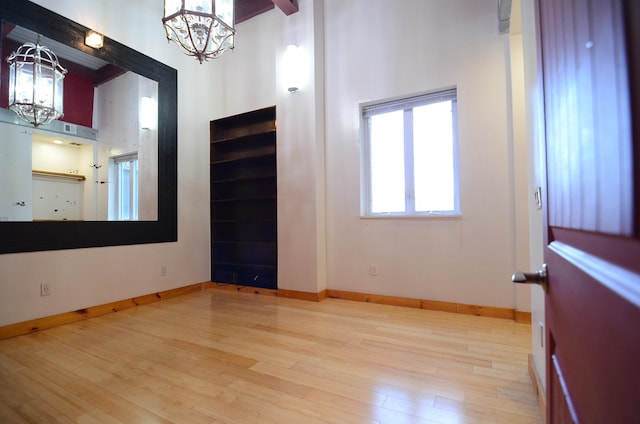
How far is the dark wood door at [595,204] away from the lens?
Answer: 0.79 feet

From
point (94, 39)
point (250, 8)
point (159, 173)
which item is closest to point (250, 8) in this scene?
point (250, 8)

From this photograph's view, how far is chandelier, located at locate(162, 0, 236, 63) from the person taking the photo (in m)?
2.21

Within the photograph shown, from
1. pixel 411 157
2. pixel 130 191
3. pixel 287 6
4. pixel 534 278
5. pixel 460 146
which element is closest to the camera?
pixel 534 278

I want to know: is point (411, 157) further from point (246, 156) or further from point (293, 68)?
point (246, 156)

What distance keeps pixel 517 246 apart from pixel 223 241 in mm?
3507

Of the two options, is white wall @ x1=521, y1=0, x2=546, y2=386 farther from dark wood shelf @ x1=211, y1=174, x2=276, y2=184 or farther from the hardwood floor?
dark wood shelf @ x1=211, y1=174, x2=276, y2=184

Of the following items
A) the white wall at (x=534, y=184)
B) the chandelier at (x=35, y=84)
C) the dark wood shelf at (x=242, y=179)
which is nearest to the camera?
the white wall at (x=534, y=184)

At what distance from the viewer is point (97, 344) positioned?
6.92ft

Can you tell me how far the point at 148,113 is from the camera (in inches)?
131

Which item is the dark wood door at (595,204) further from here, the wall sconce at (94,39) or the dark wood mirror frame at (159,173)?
the wall sconce at (94,39)

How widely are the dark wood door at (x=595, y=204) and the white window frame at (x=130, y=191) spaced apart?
3.60 meters

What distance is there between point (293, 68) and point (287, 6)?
720mm

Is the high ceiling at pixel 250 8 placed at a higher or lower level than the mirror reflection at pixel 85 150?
higher

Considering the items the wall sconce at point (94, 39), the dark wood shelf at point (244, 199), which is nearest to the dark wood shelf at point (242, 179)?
the dark wood shelf at point (244, 199)
